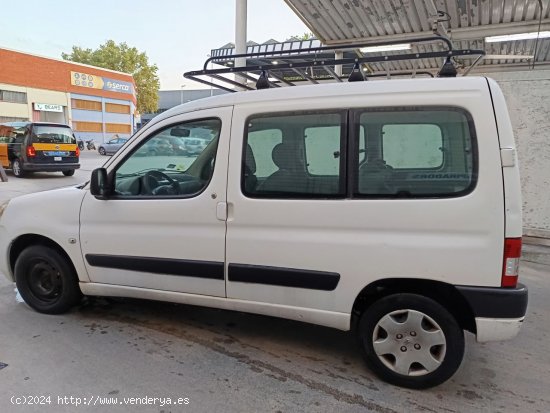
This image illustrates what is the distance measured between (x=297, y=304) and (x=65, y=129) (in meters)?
13.7

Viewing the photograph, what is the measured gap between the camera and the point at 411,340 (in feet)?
8.71

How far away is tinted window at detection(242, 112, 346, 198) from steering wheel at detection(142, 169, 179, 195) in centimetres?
73

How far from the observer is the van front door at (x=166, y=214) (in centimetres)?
301

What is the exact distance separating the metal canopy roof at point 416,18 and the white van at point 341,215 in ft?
15.6

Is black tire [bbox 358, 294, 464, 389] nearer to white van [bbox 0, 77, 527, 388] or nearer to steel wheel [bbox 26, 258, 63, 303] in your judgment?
white van [bbox 0, 77, 527, 388]

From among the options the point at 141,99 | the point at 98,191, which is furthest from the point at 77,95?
the point at 98,191

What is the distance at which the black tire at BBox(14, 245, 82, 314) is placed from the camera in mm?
3594

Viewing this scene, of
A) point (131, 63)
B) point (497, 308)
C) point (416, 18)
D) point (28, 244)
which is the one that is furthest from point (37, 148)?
point (131, 63)

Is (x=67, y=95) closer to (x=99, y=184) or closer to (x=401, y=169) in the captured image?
(x=99, y=184)

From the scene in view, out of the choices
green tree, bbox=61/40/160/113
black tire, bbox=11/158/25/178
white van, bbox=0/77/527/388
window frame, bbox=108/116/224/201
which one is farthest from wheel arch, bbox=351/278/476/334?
green tree, bbox=61/40/160/113

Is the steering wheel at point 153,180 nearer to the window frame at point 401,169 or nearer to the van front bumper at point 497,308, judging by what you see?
the window frame at point 401,169

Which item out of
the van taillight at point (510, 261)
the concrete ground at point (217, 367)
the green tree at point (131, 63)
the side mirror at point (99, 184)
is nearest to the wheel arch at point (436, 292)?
the van taillight at point (510, 261)

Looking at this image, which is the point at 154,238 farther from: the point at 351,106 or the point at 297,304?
the point at 351,106

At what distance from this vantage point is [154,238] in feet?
10.4
